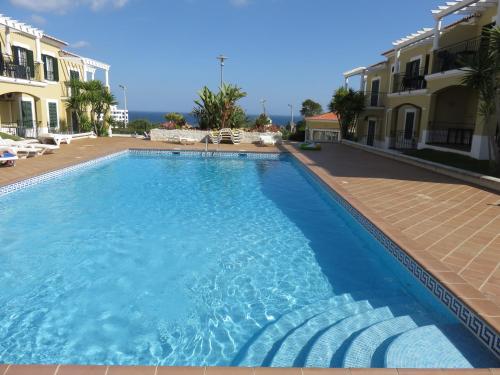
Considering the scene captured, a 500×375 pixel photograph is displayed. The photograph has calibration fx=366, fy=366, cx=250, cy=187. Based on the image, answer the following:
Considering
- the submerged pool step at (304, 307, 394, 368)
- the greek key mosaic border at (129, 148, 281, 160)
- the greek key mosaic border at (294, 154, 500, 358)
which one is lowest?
the submerged pool step at (304, 307, 394, 368)

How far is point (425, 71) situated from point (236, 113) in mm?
11353

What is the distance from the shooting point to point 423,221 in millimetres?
6691

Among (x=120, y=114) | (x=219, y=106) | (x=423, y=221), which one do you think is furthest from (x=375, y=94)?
(x=120, y=114)

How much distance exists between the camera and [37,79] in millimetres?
20734

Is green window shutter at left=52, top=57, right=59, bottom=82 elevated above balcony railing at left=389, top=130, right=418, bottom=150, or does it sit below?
above

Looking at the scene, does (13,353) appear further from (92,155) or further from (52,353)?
(92,155)

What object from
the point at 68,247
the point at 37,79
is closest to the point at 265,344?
the point at 68,247

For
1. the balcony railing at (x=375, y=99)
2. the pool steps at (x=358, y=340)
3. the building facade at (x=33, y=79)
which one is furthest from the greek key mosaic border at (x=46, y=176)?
the balcony railing at (x=375, y=99)

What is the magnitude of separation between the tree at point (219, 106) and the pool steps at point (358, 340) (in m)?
19.9

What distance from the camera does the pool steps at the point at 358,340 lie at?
3.31 metres

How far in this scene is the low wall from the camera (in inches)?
887

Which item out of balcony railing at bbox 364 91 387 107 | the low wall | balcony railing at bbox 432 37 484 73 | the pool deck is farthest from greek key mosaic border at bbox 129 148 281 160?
balcony railing at bbox 364 91 387 107

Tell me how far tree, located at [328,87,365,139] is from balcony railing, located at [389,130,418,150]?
3053mm

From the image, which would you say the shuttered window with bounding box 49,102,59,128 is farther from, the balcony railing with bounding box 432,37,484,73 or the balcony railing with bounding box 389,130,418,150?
the balcony railing with bounding box 432,37,484,73
